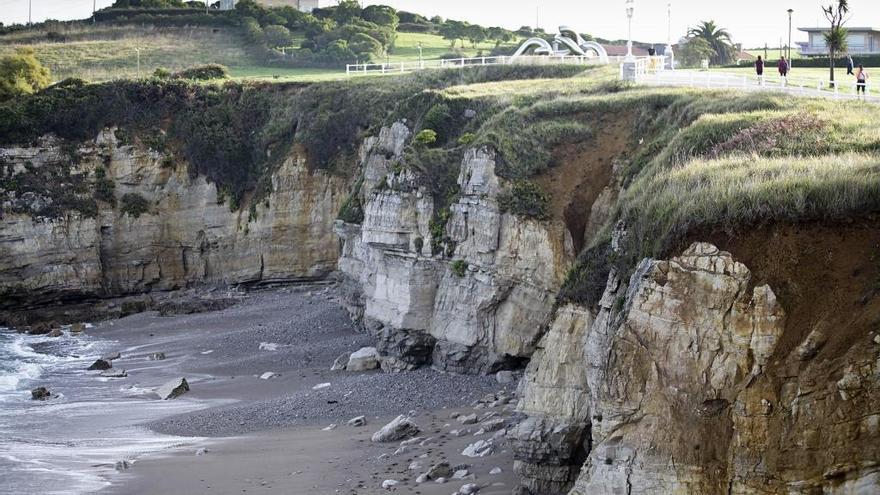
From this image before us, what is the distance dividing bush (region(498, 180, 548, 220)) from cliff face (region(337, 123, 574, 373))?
0.65 feet

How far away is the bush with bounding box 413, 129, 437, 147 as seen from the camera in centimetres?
3825

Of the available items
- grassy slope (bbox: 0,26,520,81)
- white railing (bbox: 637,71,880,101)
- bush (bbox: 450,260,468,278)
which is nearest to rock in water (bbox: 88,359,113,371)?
bush (bbox: 450,260,468,278)

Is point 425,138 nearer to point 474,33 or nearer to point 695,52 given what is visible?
point 695,52

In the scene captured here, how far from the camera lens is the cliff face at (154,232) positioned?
53094 mm

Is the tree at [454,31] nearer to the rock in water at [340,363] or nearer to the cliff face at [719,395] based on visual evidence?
the rock in water at [340,363]

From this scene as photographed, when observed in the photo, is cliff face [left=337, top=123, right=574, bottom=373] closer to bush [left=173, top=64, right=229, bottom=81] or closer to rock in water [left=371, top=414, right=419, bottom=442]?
rock in water [left=371, top=414, right=419, bottom=442]

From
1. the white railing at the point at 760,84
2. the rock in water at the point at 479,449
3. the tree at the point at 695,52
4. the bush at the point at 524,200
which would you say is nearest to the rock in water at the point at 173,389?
the bush at the point at 524,200

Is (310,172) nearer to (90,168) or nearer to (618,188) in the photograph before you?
(90,168)

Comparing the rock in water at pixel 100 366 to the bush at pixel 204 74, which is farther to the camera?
the bush at pixel 204 74

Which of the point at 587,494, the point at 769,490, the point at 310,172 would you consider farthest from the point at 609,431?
the point at 310,172

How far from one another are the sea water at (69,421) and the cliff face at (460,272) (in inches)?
262

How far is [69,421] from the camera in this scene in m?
32.6

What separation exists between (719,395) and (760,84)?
952 inches

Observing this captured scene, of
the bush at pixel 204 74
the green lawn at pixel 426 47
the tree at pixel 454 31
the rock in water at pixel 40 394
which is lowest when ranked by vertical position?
the rock in water at pixel 40 394
